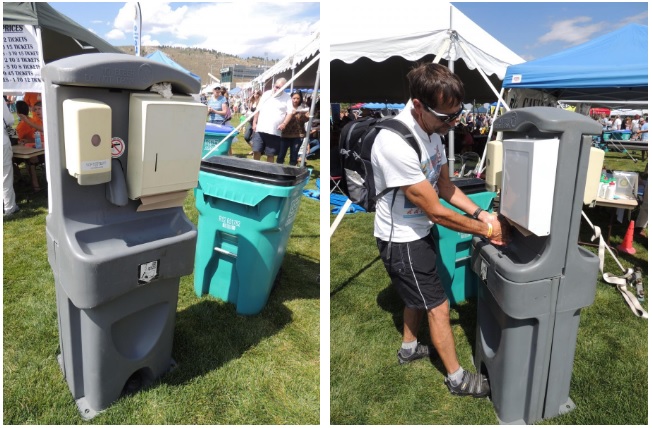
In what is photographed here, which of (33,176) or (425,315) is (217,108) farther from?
(425,315)

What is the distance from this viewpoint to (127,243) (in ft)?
6.52

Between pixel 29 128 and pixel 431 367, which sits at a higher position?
pixel 29 128

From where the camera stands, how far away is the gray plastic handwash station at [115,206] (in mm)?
1689

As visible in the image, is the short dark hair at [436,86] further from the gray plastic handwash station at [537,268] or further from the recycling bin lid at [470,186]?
the recycling bin lid at [470,186]

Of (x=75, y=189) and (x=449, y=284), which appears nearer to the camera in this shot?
(x=75, y=189)

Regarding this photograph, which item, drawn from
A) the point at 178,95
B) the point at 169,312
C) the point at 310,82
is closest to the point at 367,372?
the point at 169,312

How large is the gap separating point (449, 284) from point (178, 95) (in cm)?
243

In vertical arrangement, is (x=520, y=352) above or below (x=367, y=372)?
above

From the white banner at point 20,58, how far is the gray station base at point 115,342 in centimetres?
493

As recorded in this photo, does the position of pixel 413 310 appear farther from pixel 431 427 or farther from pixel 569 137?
pixel 569 137

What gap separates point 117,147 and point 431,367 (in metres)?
2.25

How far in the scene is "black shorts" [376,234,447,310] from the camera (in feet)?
7.43

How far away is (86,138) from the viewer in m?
1.66

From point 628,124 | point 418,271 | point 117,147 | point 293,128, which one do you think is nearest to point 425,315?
point 418,271
